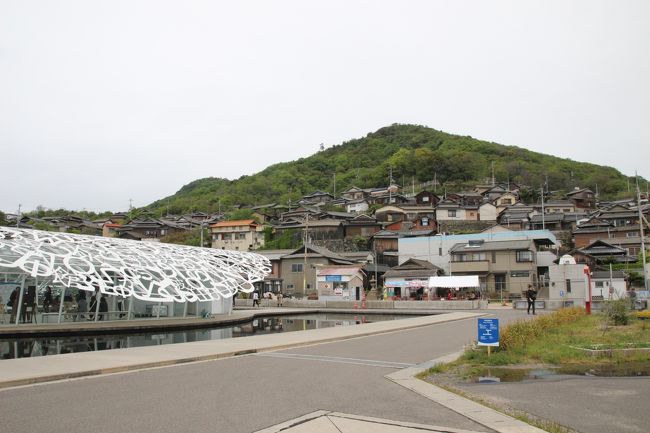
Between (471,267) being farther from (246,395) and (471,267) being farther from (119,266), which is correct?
(246,395)

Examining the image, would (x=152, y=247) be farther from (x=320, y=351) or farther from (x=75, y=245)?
(x=320, y=351)

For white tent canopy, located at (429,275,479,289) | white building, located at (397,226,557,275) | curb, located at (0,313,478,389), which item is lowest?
curb, located at (0,313,478,389)

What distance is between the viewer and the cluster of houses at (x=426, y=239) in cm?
4834

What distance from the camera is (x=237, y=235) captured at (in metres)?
74.5

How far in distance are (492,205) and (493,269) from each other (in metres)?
29.0

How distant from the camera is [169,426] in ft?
19.8

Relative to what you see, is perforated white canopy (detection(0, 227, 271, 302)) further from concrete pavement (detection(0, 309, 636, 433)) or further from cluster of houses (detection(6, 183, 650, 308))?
cluster of houses (detection(6, 183, 650, 308))

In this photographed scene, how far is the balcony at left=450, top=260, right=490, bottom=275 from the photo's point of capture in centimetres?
4988

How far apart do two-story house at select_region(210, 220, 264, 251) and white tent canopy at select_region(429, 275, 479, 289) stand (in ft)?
111

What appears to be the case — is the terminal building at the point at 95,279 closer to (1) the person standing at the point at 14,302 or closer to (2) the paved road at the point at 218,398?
(1) the person standing at the point at 14,302

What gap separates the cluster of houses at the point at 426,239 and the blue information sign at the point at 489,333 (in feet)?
98.9

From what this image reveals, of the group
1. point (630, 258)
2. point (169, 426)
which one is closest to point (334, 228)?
point (630, 258)

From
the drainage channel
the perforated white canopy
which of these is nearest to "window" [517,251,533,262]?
the perforated white canopy

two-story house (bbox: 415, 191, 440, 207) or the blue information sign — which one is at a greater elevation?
two-story house (bbox: 415, 191, 440, 207)
